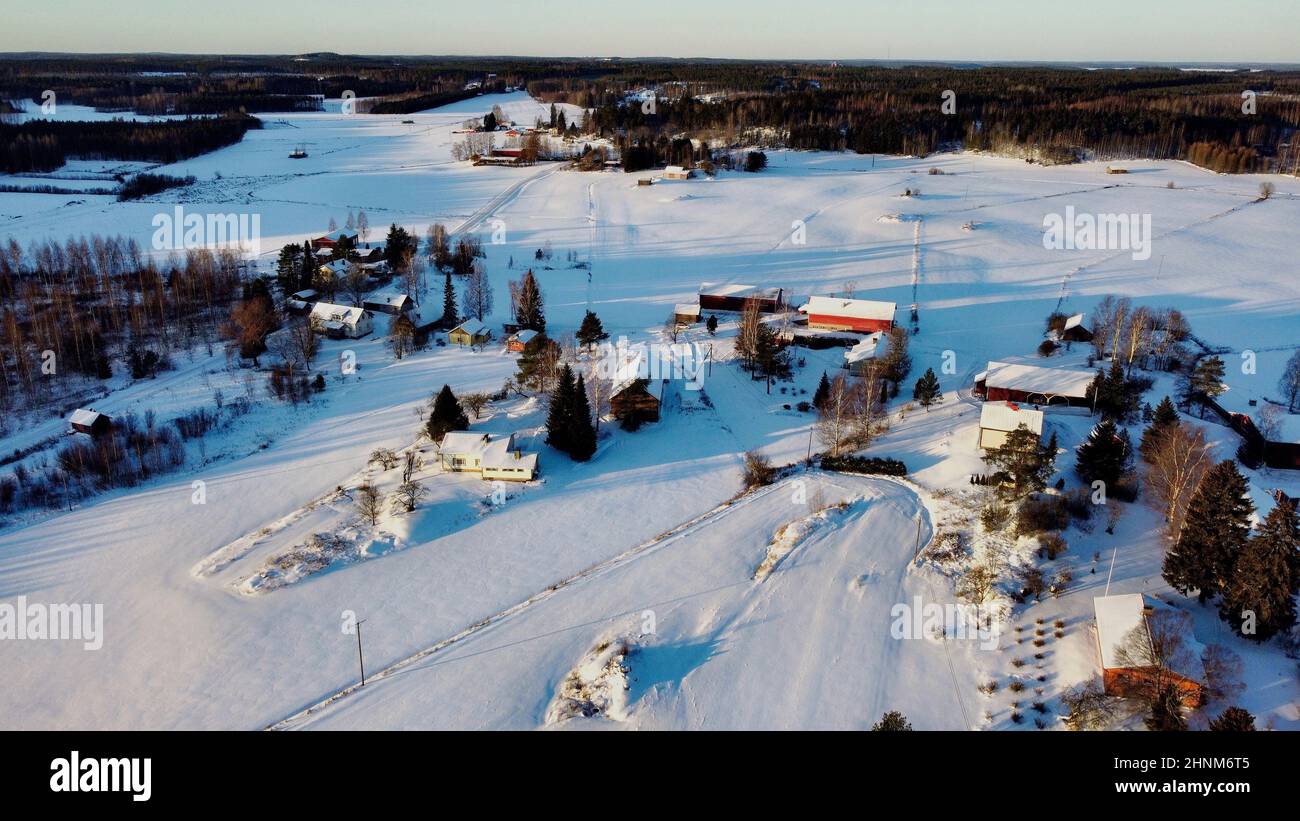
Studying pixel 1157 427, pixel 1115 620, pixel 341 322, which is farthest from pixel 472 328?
pixel 1115 620

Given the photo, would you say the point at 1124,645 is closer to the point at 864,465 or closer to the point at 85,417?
the point at 864,465

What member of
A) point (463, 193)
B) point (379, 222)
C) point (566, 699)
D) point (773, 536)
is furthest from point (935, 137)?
point (566, 699)

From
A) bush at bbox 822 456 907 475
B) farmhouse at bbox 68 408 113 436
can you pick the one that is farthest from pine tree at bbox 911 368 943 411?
farmhouse at bbox 68 408 113 436

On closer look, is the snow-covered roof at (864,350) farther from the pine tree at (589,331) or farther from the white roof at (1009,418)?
the pine tree at (589,331)

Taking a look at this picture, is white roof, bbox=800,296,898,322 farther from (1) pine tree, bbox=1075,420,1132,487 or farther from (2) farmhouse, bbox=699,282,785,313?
(1) pine tree, bbox=1075,420,1132,487

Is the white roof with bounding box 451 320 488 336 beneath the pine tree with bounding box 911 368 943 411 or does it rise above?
above

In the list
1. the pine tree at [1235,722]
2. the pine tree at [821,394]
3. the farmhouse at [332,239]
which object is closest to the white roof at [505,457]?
the pine tree at [821,394]
